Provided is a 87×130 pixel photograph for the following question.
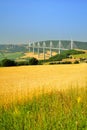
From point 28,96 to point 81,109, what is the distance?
1941 millimetres

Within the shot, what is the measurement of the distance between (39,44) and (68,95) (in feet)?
295

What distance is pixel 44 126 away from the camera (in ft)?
16.3

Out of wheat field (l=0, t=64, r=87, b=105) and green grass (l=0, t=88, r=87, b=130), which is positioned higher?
green grass (l=0, t=88, r=87, b=130)

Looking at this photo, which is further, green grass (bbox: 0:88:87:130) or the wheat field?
the wheat field

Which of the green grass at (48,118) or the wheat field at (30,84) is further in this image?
the wheat field at (30,84)

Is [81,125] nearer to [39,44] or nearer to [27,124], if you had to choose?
[27,124]

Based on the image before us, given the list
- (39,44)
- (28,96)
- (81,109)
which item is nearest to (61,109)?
(81,109)

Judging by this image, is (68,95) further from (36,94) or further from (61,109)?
(61,109)

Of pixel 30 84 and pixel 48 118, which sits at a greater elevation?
pixel 48 118

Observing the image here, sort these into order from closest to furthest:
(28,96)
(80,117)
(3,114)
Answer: (80,117) → (3,114) → (28,96)

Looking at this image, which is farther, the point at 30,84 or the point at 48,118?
the point at 30,84

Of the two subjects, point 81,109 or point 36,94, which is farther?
point 36,94

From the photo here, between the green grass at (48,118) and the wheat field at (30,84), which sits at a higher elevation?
the green grass at (48,118)

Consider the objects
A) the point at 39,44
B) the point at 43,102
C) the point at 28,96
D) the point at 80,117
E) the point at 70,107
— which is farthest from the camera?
the point at 39,44
